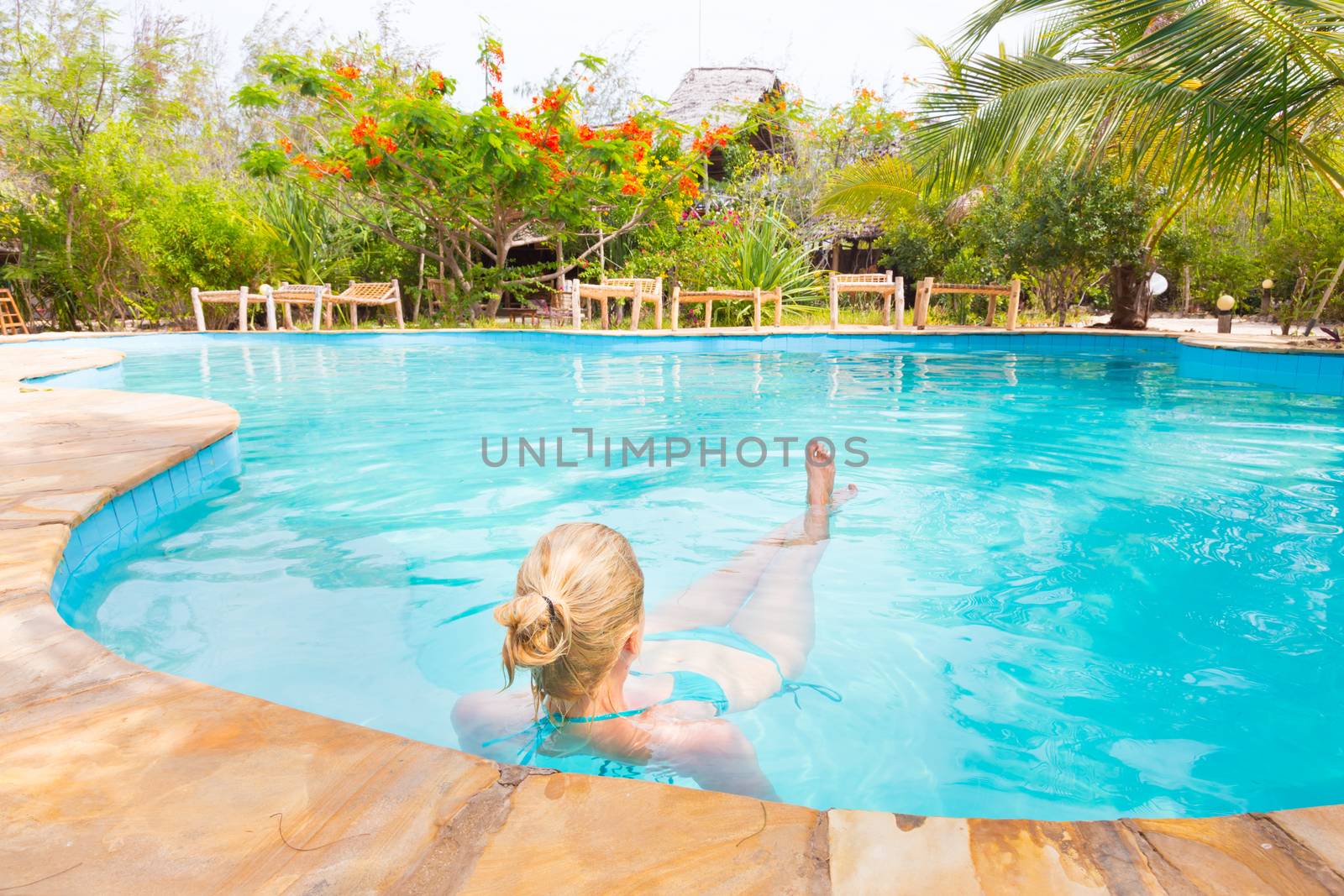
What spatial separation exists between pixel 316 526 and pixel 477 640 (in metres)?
1.37

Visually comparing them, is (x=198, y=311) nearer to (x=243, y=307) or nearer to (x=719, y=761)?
(x=243, y=307)

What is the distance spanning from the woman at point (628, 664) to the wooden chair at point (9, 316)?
44.1ft

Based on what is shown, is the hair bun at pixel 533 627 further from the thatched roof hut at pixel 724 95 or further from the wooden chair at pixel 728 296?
the thatched roof hut at pixel 724 95

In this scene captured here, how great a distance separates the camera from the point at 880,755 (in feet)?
6.91

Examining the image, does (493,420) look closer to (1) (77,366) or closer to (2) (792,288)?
(1) (77,366)

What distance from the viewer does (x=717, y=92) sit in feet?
65.4

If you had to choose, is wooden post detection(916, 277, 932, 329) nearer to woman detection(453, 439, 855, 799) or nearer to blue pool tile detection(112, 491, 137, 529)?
woman detection(453, 439, 855, 799)

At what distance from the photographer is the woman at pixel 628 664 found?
1471 millimetres

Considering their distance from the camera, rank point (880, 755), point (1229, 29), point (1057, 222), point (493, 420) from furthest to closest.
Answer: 1. point (1057, 222)
2. point (1229, 29)
3. point (493, 420)
4. point (880, 755)

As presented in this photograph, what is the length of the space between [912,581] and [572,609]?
6.60ft

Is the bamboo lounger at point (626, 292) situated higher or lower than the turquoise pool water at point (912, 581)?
higher

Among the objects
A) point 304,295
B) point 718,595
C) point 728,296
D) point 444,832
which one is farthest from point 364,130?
point 444,832

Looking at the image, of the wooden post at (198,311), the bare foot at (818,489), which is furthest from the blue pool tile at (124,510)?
the wooden post at (198,311)

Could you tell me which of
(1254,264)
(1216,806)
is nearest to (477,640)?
(1216,806)
